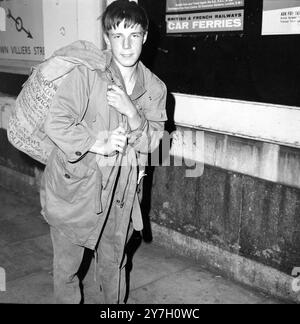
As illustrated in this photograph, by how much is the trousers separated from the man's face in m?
1.02

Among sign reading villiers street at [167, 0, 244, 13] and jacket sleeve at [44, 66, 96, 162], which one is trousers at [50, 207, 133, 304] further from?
sign reading villiers street at [167, 0, 244, 13]

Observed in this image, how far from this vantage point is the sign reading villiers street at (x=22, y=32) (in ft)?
18.6

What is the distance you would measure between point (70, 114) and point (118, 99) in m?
0.29

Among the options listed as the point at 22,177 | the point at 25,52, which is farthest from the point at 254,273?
the point at 25,52

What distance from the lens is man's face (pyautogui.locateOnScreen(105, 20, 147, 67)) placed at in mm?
2641

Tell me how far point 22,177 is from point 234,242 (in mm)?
3432

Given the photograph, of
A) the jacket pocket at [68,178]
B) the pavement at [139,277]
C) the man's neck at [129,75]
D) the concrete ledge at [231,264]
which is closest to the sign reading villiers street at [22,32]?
the pavement at [139,277]

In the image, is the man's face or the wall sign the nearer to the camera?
the man's face

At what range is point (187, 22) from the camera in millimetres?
3949

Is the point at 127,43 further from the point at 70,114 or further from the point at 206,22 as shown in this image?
the point at 206,22

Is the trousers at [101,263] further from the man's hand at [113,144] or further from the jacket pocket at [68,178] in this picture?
the man's hand at [113,144]

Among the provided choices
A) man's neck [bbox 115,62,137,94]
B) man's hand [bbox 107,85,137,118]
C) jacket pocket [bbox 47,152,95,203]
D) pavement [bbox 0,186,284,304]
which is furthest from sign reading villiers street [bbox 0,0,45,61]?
man's hand [bbox 107,85,137,118]

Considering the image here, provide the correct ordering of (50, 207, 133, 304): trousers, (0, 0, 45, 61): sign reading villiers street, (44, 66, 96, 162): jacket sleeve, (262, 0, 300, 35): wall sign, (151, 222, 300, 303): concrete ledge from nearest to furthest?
(44, 66, 96, 162): jacket sleeve
(50, 207, 133, 304): trousers
(262, 0, 300, 35): wall sign
(151, 222, 300, 303): concrete ledge
(0, 0, 45, 61): sign reading villiers street

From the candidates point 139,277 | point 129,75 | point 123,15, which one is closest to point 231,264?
point 139,277
